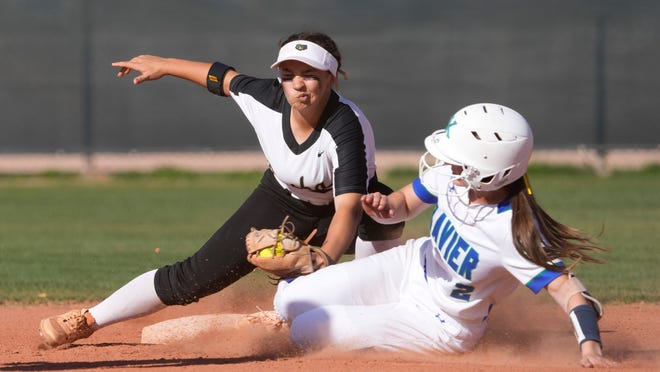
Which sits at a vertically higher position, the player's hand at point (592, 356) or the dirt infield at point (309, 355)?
the player's hand at point (592, 356)

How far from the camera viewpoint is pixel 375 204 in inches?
189

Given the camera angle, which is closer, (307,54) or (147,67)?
(307,54)

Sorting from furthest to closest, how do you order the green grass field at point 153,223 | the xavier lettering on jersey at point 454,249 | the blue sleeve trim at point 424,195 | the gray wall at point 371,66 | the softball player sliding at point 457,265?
the gray wall at point 371,66, the green grass field at point 153,223, the blue sleeve trim at point 424,195, the xavier lettering on jersey at point 454,249, the softball player sliding at point 457,265

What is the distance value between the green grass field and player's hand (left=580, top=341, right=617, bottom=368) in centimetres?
238

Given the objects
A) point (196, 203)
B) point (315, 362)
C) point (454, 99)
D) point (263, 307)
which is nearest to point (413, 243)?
point (315, 362)

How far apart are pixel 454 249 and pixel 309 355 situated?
850 mm

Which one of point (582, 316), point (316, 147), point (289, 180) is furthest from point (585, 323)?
point (289, 180)

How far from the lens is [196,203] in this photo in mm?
13562

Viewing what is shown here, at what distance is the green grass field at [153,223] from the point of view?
306 inches

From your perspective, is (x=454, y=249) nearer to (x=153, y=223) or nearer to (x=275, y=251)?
(x=275, y=251)

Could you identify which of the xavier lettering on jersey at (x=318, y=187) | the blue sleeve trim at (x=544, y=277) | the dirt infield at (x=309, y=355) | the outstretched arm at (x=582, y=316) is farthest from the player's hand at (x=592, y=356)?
the xavier lettering on jersey at (x=318, y=187)

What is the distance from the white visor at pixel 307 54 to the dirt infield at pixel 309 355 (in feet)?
4.23

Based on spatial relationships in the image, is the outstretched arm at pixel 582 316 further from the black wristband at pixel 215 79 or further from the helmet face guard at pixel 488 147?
the black wristband at pixel 215 79

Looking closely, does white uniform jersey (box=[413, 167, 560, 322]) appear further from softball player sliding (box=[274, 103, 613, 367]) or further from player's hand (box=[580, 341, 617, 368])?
player's hand (box=[580, 341, 617, 368])
